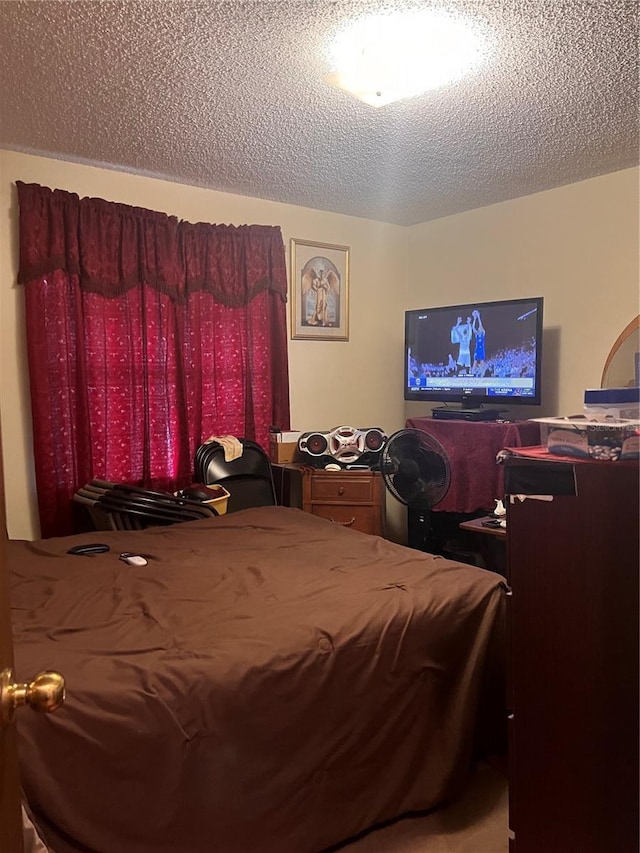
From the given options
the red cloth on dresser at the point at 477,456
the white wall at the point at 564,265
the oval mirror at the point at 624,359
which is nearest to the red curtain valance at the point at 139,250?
the white wall at the point at 564,265

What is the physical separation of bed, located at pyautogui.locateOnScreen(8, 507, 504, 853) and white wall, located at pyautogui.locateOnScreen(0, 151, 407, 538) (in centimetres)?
107

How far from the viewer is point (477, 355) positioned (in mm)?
3975

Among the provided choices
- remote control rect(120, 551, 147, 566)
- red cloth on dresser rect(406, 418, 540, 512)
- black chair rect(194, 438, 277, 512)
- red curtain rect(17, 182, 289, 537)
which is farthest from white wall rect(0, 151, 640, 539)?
remote control rect(120, 551, 147, 566)

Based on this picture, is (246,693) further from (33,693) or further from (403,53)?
(403,53)

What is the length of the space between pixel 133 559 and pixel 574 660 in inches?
61.2

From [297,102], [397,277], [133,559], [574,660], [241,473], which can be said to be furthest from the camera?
[397,277]

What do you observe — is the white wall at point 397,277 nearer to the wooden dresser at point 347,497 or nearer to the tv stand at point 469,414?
the tv stand at point 469,414

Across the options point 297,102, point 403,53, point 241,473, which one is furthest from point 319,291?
point 403,53

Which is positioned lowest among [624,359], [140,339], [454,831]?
[454,831]

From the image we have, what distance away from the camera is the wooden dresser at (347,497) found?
380 cm

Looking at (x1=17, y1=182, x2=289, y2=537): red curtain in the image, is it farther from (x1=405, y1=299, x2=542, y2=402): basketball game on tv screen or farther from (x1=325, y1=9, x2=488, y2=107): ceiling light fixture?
(x1=325, y1=9, x2=488, y2=107): ceiling light fixture

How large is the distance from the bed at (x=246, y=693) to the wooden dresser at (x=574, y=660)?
40 cm

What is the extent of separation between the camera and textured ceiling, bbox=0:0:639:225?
1989mm

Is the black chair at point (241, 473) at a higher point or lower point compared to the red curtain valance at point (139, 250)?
lower
